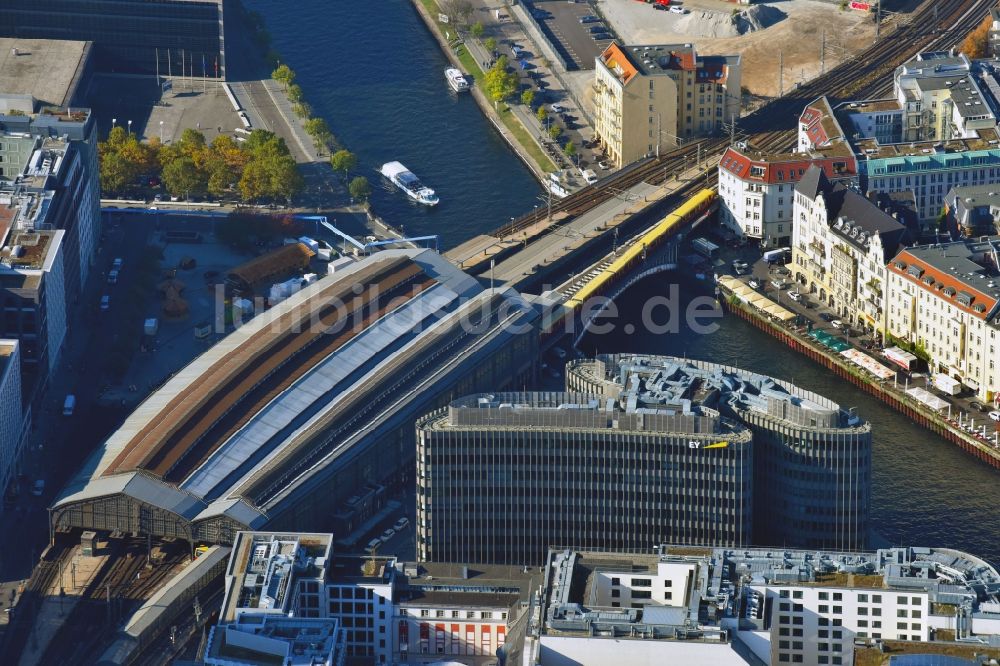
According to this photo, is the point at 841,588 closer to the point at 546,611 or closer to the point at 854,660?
the point at 854,660

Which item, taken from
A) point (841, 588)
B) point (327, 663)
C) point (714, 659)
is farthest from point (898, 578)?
point (327, 663)

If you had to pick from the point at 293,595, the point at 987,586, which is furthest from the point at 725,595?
the point at 293,595

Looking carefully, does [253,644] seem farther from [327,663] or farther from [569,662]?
[569,662]

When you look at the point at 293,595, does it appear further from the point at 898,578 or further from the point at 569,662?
the point at 898,578

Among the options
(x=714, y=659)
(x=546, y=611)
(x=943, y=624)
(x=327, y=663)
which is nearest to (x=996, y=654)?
(x=943, y=624)

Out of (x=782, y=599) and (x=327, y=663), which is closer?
(x=327, y=663)

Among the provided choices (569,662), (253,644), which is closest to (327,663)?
(253,644)
